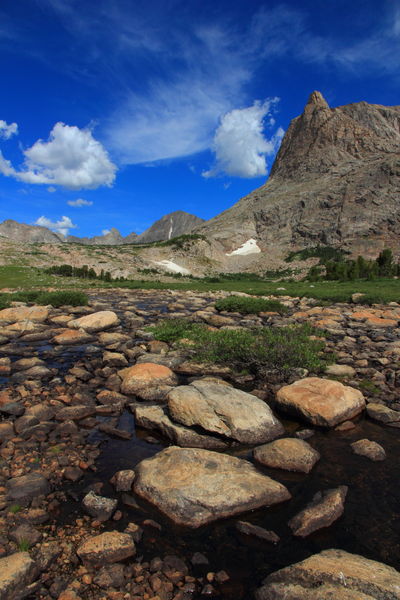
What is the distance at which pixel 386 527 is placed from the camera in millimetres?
4172

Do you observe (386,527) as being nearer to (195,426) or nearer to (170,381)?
(195,426)

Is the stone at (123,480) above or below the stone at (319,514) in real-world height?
above

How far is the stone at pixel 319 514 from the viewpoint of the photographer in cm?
412

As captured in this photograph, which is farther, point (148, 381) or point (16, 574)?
point (148, 381)

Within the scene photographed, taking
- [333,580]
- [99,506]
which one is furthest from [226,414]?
[333,580]

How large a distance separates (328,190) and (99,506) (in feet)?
383

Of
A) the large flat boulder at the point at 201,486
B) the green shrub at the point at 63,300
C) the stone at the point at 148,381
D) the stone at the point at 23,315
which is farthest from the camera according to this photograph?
the green shrub at the point at 63,300

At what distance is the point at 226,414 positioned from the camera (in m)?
6.20

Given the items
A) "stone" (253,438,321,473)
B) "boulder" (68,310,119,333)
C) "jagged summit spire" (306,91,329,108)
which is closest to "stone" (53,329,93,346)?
"boulder" (68,310,119,333)

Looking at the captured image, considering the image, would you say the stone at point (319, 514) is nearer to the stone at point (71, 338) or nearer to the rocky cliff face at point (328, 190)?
the stone at point (71, 338)

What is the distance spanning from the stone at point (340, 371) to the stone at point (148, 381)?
406 cm

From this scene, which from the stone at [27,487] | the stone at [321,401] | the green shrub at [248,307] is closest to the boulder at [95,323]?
the green shrub at [248,307]

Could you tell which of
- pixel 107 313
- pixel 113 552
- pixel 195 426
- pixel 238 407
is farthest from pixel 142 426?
pixel 107 313

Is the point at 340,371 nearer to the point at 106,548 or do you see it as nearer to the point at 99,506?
the point at 99,506
